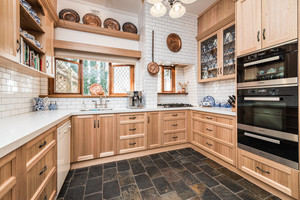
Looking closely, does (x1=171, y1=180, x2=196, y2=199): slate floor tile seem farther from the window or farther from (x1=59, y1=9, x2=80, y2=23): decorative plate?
(x1=59, y1=9, x2=80, y2=23): decorative plate

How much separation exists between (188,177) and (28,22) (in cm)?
296

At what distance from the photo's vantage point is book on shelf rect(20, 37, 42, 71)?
4.71 feet

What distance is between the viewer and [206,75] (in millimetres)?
2984

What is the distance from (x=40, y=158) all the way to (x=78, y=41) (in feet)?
7.65

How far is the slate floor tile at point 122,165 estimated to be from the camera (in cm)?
200

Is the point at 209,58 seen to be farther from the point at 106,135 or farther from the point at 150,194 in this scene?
the point at 150,194

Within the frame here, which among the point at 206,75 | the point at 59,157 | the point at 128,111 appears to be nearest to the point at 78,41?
the point at 128,111

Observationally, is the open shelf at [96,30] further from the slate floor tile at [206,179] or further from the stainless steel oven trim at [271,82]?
the slate floor tile at [206,179]

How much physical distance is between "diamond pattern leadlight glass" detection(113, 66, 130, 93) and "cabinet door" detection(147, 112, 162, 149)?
38.8 inches

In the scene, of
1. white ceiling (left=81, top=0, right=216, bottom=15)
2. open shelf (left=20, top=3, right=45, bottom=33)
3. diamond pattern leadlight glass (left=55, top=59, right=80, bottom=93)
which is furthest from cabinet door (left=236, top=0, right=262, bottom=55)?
diamond pattern leadlight glass (left=55, top=59, right=80, bottom=93)

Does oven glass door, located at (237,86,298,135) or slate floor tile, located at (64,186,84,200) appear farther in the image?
slate floor tile, located at (64,186,84,200)

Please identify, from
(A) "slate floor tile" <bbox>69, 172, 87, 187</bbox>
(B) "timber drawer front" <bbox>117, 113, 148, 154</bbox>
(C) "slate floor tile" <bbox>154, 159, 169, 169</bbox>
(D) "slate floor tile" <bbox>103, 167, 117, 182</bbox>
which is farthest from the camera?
(B) "timber drawer front" <bbox>117, 113, 148, 154</bbox>

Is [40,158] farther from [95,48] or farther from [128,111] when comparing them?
[95,48]

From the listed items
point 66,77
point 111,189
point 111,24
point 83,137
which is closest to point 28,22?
point 66,77
